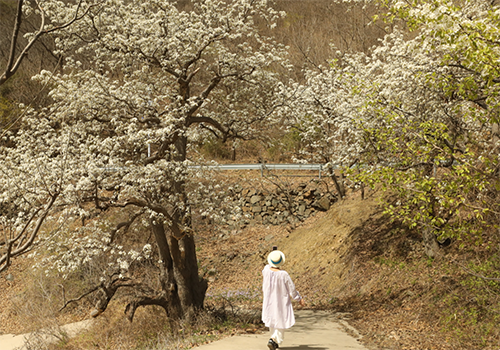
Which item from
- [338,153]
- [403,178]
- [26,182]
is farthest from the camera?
[338,153]

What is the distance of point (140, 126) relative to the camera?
11.7 meters

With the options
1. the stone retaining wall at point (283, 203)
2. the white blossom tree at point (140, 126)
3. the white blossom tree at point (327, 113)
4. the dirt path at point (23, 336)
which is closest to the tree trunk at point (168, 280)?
the white blossom tree at point (140, 126)

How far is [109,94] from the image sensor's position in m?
11.4

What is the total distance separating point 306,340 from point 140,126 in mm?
6371

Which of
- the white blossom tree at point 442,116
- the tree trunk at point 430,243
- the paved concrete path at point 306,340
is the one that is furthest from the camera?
the tree trunk at point 430,243

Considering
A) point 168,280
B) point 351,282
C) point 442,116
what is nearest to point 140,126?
point 168,280

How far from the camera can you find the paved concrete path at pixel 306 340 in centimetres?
855

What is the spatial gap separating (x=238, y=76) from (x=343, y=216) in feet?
26.5

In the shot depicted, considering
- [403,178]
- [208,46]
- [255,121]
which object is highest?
[208,46]

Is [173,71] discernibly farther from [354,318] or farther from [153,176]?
[354,318]

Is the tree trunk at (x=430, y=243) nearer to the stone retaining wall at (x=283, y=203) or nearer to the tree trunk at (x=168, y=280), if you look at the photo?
the tree trunk at (x=168, y=280)

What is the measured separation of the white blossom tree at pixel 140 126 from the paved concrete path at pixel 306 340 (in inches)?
112

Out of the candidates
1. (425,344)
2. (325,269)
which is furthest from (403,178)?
(325,269)

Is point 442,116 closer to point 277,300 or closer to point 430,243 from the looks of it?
point 430,243
